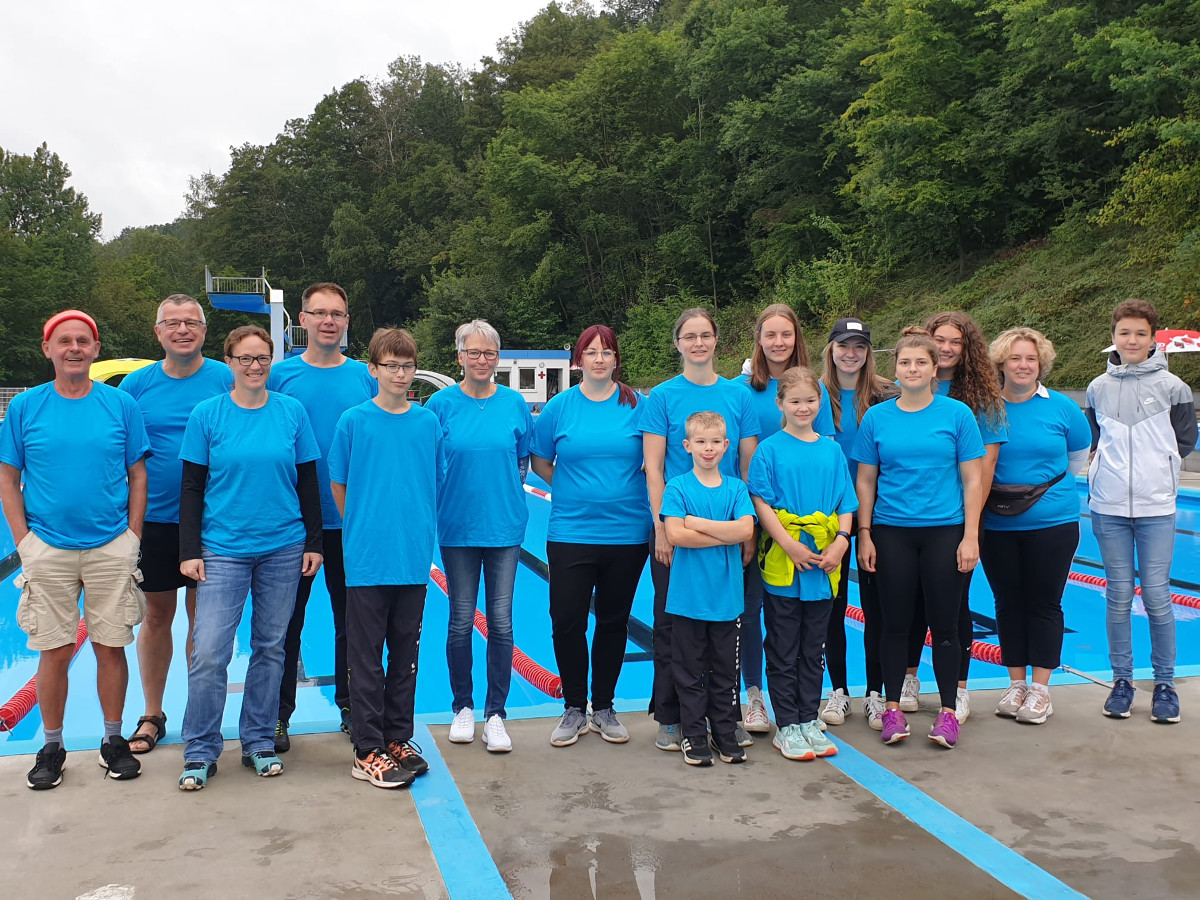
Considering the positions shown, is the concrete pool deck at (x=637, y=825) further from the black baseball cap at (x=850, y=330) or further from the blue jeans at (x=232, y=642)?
the black baseball cap at (x=850, y=330)

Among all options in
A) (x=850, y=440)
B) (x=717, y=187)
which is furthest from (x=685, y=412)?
(x=717, y=187)

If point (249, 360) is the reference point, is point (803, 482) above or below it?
below

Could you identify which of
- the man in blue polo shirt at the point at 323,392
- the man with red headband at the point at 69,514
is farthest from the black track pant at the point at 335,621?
the man with red headband at the point at 69,514

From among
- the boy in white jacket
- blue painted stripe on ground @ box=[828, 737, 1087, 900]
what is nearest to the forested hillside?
the boy in white jacket

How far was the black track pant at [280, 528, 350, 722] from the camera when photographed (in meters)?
4.04

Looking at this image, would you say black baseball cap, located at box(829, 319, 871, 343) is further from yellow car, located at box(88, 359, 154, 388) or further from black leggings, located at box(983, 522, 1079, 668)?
yellow car, located at box(88, 359, 154, 388)

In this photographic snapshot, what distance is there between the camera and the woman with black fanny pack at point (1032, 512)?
4.23 metres

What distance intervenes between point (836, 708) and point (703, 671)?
84 centimetres

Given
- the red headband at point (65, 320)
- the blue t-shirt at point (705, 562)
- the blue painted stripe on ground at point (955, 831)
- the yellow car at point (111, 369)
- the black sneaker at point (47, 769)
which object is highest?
the yellow car at point (111, 369)

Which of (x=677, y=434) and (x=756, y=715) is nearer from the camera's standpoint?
(x=677, y=434)

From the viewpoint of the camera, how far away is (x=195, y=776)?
3496mm

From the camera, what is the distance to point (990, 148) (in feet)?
84.5

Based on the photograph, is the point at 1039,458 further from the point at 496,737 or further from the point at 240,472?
the point at 240,472

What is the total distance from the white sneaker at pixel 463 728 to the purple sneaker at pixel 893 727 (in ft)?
5.91
